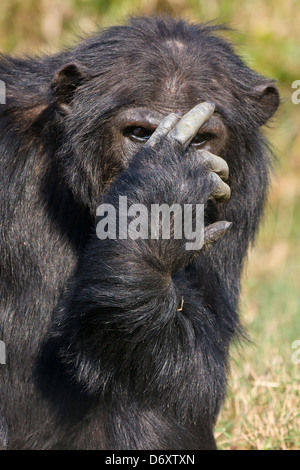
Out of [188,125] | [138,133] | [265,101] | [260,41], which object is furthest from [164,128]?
[260,41]

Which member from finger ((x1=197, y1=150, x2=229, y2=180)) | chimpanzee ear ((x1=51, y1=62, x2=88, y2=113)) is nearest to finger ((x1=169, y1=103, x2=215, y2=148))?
finger ((x1=197, y1=150, x2=229, y2=180))

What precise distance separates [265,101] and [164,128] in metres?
0.81

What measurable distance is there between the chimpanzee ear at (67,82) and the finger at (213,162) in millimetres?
678

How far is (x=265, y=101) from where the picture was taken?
3.76 m

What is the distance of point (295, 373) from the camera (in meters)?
4.26

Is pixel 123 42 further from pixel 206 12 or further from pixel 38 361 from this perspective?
pixel 206 12

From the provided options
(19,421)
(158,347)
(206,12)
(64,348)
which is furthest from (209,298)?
(206,12)

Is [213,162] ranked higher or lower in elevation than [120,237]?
higher

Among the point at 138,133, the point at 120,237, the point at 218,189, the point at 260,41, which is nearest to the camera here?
the point at 120,237

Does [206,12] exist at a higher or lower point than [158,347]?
higher

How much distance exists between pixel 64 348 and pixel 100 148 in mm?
943

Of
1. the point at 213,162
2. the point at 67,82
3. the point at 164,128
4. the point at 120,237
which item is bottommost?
the point at 120,237

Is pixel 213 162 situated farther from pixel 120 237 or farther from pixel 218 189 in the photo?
pixel 120 237

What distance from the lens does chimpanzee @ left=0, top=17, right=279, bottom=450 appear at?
125 inches
